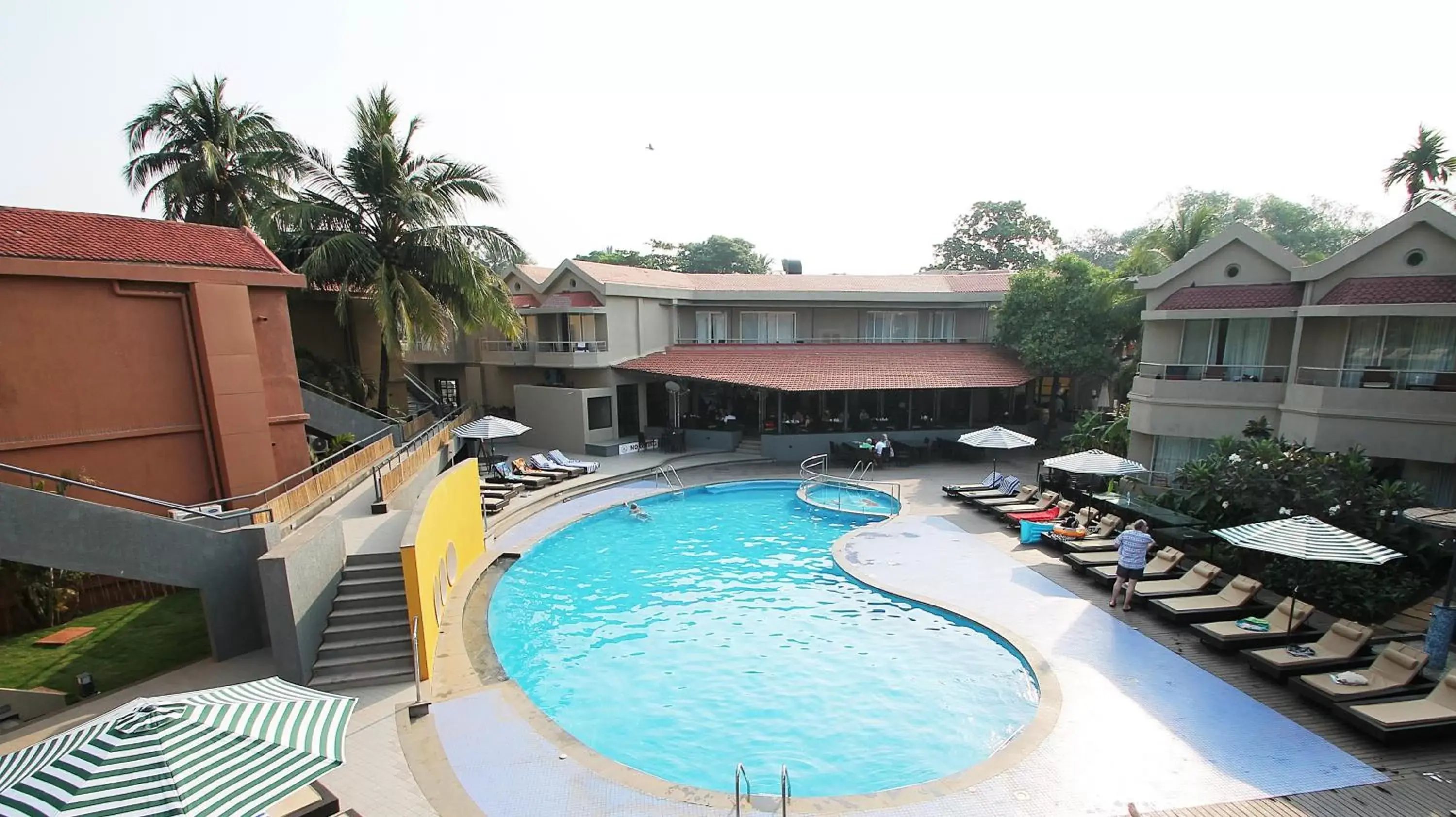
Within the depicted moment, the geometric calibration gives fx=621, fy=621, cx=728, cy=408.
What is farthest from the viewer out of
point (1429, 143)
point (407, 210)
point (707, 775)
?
point (1429, 143)

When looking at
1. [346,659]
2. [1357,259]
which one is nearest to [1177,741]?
[346,659]

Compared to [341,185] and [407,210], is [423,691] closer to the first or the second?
[407,210]

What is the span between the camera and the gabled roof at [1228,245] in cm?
1606

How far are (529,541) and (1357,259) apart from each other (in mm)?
21512

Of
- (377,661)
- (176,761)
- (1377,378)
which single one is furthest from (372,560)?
(1377,378)

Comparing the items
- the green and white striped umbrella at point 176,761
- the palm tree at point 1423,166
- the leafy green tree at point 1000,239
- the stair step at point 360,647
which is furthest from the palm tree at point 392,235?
the leafy green tree at point 1000,239

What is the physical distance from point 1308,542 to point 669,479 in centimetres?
1734

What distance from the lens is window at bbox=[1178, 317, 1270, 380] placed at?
16.7 meters

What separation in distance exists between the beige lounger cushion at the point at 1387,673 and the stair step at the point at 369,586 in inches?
554

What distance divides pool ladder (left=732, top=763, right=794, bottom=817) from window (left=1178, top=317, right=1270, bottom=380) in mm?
16770

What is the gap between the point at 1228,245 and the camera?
1716 centimetres

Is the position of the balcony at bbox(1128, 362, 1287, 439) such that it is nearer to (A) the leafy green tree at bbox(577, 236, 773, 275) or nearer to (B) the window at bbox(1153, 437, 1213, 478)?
(B) the window at bbox(1153, 437, 1213, 478)

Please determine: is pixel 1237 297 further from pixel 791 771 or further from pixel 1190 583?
pixel 791 771

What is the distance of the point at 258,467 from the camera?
46.5ft
